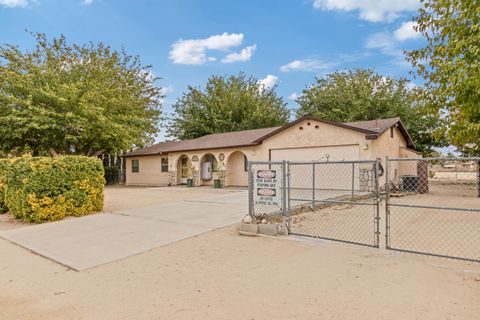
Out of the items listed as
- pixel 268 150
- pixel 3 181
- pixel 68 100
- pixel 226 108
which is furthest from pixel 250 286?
pixel 226 108

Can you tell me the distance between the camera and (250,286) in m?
4.30

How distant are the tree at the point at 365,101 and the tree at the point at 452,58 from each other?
19213 millimetres

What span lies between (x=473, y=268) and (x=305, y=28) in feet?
43.8

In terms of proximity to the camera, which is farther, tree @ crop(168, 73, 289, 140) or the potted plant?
tree @ crop(168, 73, 289, 140)

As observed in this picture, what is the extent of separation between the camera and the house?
16.2 metres

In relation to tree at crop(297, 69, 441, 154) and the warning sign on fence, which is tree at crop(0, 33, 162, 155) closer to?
tree at crop(297, 69, 441, 154)

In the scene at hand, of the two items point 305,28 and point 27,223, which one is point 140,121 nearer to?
point 305,28

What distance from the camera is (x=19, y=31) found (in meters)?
26.3

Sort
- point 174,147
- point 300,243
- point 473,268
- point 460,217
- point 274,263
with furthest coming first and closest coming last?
point 174,147
point 460,217
point 300,243
point 274,263
point 473,268

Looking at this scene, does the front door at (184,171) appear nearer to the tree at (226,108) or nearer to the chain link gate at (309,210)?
the tree at (226,108)

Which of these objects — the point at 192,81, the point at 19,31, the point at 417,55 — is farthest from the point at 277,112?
the point at 417,55

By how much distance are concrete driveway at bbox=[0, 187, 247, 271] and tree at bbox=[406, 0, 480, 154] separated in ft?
19.8

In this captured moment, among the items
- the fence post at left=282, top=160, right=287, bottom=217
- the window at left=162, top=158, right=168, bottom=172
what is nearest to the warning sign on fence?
the fence post at left=282, top=160, right=287, bottom=217

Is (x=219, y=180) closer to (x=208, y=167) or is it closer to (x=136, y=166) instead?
(x=208, y=167)
